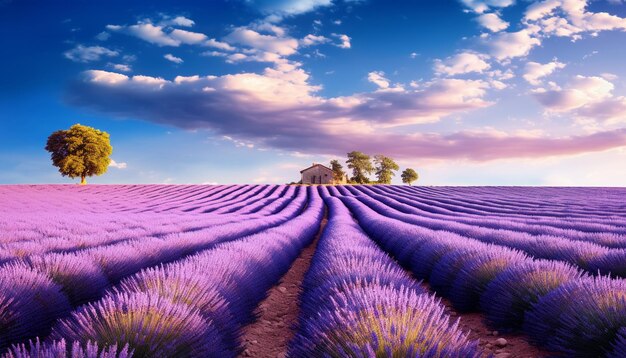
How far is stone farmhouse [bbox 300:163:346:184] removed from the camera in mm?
63719

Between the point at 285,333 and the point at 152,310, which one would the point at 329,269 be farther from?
the point at 152,310

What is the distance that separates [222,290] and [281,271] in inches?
124

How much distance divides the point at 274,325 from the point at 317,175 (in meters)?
59.6

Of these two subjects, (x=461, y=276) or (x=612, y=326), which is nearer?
(x=612, y=326)

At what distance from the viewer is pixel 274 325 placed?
14.2 ft

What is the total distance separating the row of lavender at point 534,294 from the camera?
2.52 metres

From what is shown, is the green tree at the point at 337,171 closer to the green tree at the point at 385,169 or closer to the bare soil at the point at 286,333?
the green tree at the point at 385,169

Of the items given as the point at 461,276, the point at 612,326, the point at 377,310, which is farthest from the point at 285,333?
the point at 612,326

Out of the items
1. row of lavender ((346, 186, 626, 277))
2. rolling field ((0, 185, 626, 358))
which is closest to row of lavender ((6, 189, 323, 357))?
rolling field ((0, 185, 626, 358))

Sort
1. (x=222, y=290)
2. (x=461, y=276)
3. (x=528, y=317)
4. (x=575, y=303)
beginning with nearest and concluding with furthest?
1. (x=575, y=303)
2. (x=528, y=317)
3. (x=222, y=290)
4. (x=461, y=276)

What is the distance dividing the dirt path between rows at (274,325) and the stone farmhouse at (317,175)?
57.1 m

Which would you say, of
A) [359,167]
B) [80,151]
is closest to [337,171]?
[359,167]

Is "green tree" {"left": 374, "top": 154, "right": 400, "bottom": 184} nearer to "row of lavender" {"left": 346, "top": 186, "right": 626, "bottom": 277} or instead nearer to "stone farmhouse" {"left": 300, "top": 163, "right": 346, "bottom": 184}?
"stone farmhouse" {"left": 300, "top": 163, "right": 346, "bottom": 184}

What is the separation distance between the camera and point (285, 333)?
410 centimetres
